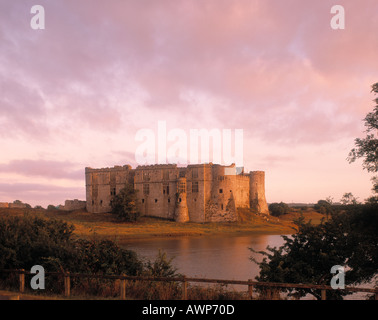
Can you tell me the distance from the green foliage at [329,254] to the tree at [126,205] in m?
55.4

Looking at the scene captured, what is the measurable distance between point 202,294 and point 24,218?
11.5 meters

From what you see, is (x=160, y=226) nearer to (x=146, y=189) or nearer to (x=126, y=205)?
(x=126, y=205)

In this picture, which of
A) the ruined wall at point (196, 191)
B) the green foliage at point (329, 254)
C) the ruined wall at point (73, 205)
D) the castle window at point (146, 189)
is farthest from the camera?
the ruined wall at point (73, 205)

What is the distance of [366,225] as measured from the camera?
1692 centimetres

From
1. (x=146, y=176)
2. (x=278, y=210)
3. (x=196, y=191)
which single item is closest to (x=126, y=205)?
(x=146, y=176)

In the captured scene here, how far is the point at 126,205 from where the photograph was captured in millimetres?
→ 70375

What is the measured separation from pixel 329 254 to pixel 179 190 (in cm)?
5756

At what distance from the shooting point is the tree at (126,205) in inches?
2748

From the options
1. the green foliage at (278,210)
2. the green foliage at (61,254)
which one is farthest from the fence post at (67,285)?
the green foliage at (278,210)

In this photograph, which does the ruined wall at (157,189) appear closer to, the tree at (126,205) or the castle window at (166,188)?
the castle window at (166,188)

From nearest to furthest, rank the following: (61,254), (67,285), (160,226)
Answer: (67,285), (61,254), (160,226)

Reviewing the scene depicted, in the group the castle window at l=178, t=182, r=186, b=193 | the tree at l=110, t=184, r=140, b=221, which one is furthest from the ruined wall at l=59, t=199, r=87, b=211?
the castle window at l=178, t=182, r=186, b=193
